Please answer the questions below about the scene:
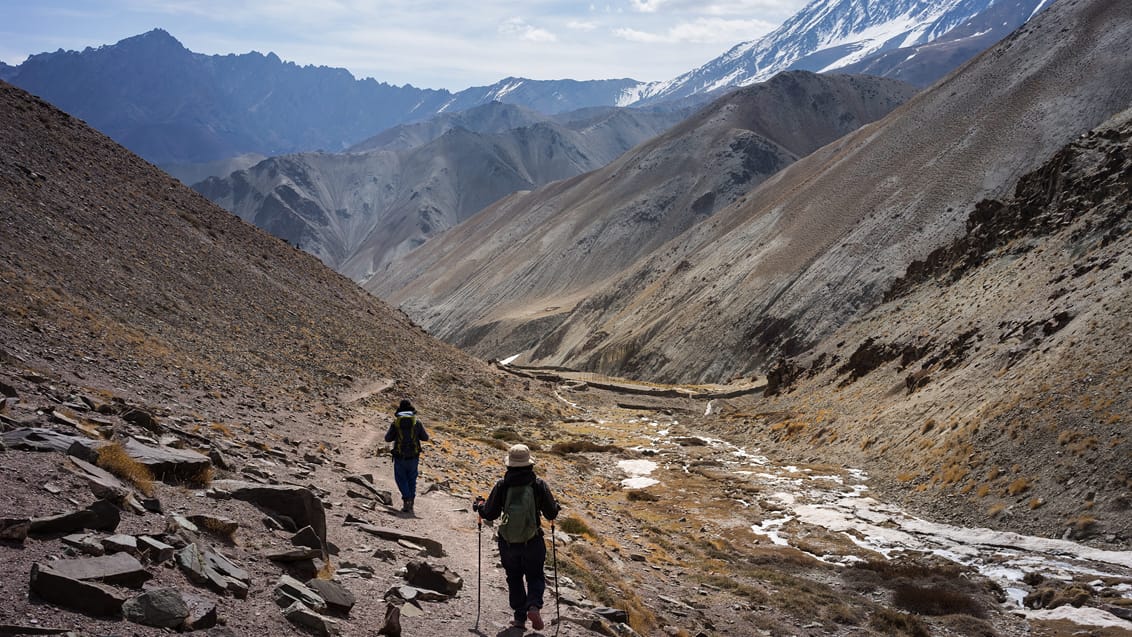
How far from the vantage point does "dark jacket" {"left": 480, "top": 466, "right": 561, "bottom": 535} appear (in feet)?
30.5

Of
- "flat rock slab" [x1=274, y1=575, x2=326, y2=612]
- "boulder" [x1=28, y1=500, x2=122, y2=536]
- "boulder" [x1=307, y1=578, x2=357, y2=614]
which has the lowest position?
"boulder" [x1=307, y1=578, x2=357, y2=614]

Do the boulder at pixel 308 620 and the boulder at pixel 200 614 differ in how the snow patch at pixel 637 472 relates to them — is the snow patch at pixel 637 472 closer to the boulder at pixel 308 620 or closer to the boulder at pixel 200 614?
the boulder at pixel 308 620

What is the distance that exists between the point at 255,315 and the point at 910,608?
26998 millimetres

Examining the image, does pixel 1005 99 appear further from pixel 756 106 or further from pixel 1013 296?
pixel 756 106

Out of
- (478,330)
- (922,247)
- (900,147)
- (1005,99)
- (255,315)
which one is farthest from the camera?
(478,330)

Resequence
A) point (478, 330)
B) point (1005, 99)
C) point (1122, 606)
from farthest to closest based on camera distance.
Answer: point (478, 330) < point (1005, 99) < point (1122, 606)

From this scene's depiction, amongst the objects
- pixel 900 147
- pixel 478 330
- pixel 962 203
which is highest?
pixel 900 147

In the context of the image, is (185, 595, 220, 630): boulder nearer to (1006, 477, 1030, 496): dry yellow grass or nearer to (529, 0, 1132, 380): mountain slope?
(1006, 477, 1030, 496): dry yellow grass

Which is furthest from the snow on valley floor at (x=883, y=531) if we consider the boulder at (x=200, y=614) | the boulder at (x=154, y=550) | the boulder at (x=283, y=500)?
the boulder at (x=154, y=550)

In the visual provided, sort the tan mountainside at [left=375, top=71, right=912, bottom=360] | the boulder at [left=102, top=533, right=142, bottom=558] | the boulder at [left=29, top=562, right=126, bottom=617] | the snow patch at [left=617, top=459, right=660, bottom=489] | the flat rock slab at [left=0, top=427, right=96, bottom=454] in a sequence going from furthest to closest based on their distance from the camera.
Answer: the tan mountainside at [left=375, top=71, right=912, bottom=360] < the snow patch at [left=617, top=459, right=660, bottom=489] < the flat rock slab at [left=0, top=427, right=96, bottom=454] < the boulder at [left=102, top=533, right=142, bottom=558] < the boulder at [left=29, top=562, right=126, bottom=617]

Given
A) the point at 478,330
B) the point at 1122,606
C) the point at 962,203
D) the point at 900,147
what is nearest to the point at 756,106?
the point at 478,330

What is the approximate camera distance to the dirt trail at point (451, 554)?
9062mm

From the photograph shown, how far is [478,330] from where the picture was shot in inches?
4813

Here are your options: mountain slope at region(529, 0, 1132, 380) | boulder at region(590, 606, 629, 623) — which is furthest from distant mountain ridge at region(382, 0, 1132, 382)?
boulder at region(590, 606, 629, 623)
